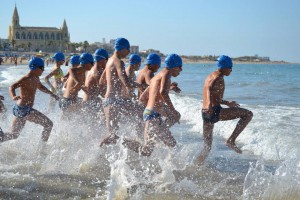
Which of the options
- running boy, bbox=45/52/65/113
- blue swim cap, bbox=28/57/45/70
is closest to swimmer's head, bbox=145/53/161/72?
blue swim cap, bbox=28/57/45/70

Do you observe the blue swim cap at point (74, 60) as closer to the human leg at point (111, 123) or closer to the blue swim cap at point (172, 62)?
the human leg at point (111, 123)

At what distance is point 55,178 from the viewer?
18.8 ft

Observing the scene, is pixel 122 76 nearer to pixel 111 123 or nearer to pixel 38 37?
pixel 111 123

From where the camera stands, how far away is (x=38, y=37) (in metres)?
164

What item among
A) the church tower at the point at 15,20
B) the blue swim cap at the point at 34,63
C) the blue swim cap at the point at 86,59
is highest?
the church tower at the point at 15,20

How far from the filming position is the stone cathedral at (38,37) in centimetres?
16038

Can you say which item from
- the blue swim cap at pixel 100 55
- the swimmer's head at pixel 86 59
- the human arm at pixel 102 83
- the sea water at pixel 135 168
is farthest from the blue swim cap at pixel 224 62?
the swimmer's head at pixel 86 59

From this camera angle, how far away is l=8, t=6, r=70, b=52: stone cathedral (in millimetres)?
160375

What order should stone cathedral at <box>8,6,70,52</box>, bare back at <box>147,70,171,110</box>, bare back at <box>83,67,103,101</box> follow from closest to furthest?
1. bare back at <box>147,70,171,110</box>
2. bare back at <box>83,67,103,101</box>
3. stone cathedral at <box>8,6,70,52</box>

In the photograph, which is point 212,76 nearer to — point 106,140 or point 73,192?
point 106,140

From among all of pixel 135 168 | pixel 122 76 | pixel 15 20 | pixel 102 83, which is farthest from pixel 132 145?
pixel 15 20

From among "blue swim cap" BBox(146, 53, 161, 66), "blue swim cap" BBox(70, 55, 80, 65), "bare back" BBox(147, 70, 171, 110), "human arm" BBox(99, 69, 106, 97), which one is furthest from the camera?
"blue swim cap" BBox(70, 55, 80, 65)

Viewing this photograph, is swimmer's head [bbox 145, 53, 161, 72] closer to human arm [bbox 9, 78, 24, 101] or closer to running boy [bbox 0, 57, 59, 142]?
running boy [bbox 0, 57, 59, 142]

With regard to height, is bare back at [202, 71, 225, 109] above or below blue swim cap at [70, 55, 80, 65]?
below
